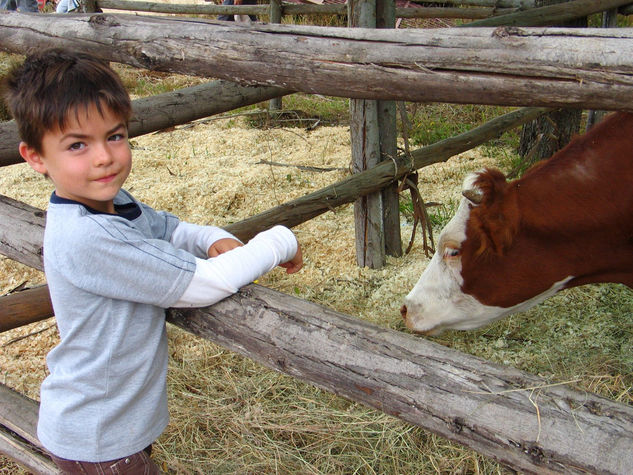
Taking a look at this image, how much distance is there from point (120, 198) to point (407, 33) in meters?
0.88

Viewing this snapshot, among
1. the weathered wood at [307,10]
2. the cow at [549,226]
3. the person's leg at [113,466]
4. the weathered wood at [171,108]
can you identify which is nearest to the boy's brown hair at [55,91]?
the person's leg at [113,466]

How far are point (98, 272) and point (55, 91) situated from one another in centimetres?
41

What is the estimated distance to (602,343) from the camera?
10.3 feet

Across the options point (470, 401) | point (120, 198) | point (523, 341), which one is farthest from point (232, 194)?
point (470, 401)

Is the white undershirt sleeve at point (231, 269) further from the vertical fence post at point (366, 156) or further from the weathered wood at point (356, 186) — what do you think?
the vertical fence post at point (366, 156)

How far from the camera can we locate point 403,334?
4.66 feet

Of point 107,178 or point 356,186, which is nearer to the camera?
point 107,178

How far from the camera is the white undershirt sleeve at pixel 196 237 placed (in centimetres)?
181

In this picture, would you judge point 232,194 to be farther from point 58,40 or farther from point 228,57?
point 228,57

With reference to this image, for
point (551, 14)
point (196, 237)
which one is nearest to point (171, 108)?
point (196, 237)

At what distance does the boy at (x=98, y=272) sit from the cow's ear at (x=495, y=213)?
0.89 metres

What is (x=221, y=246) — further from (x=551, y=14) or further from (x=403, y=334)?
(x=551, y=14)

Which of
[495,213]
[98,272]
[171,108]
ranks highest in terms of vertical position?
[171,108]

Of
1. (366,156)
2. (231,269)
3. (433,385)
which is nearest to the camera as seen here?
(433,385)
